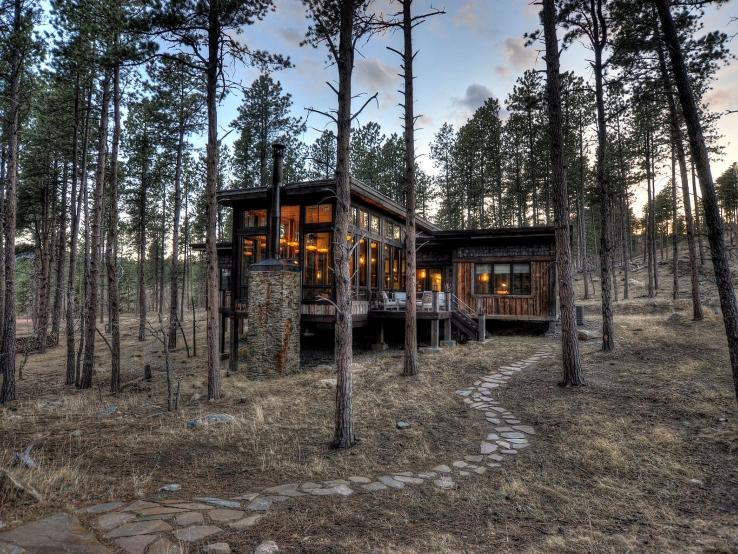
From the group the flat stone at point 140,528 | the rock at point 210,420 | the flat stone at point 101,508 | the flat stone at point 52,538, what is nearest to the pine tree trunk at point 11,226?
the rock at point 210,420

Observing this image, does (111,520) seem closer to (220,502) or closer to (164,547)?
(164,547)

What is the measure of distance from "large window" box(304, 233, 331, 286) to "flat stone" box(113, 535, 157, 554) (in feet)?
39.0

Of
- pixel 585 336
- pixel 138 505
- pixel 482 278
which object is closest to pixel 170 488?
pixel 138 505

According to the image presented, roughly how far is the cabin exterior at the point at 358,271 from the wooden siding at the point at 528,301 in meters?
0.04

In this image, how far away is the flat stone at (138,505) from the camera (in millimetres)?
3785

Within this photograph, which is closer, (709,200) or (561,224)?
(709,200)

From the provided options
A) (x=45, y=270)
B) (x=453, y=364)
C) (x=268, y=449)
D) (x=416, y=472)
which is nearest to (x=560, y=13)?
(x=453, y=364)

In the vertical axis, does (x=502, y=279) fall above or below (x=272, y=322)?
above

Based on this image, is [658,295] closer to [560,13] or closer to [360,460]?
[560,13]

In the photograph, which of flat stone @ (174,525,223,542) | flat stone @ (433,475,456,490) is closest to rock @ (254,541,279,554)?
flat stone @ (174,525,223,542)

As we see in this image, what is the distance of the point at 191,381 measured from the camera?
12.7 m

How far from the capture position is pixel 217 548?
3.11 m

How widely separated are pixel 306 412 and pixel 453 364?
5561 millimetres

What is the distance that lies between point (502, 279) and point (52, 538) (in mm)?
17789
